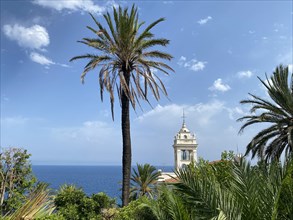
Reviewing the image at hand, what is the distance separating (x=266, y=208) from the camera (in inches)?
185

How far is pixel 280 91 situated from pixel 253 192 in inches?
445

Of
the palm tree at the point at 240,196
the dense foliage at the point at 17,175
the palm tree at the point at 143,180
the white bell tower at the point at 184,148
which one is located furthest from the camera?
the white bell tower at the point at 184,148

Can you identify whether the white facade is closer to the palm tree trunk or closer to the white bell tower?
the white bell tower

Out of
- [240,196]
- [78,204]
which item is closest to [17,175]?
[78,204]

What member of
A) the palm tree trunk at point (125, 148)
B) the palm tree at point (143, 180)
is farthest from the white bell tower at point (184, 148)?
the palm tree trunk at point (125, 148)

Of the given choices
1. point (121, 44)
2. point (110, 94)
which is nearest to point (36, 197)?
point (110, 94)

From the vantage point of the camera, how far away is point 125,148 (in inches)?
612

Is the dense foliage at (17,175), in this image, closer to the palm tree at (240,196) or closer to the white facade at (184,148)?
the palm tree at (240,196)

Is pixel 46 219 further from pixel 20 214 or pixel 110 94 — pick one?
pixel 110 94

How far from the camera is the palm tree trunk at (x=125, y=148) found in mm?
15367

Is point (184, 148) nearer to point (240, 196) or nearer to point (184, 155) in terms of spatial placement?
point (184, 155)

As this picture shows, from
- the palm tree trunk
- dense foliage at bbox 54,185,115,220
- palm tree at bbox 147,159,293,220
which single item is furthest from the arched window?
palm tree at bbox 147,159,293,220

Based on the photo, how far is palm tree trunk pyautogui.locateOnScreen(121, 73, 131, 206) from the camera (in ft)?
50.4

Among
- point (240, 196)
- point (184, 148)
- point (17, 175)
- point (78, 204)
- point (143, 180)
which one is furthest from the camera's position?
point (184, 148)
